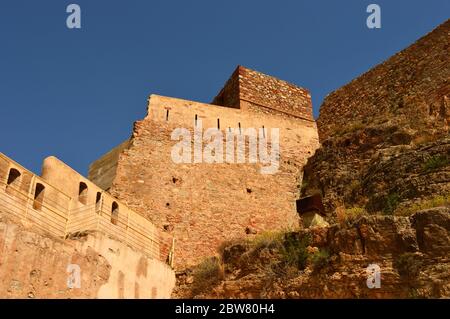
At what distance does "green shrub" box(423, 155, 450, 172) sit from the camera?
10445 mm

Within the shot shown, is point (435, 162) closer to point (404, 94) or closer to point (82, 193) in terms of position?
point (404, 94)

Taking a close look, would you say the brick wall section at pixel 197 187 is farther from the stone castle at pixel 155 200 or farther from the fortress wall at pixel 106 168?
the fortress wall at pixel 106 168

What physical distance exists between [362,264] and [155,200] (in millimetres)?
6527

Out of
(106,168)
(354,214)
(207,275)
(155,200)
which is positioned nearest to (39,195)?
(207,275)

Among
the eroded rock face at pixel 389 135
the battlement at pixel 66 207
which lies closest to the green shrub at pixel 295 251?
the eroded rock face at pixel 389 135

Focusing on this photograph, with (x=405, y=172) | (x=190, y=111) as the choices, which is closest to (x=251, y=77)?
(x=190, y=111)

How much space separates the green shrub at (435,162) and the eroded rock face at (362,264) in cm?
281

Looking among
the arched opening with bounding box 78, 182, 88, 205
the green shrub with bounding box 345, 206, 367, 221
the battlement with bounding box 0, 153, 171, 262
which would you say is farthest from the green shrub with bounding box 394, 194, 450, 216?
the arched opening with bounding box 78, 182, 88, 205

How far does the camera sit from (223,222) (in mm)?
13422

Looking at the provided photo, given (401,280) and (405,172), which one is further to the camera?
(405,172)

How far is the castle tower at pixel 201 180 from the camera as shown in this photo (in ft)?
42.8

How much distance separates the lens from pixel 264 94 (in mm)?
17781

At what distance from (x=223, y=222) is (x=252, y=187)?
5.17ft

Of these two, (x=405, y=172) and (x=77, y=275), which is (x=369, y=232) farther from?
(x=77, y=275)
